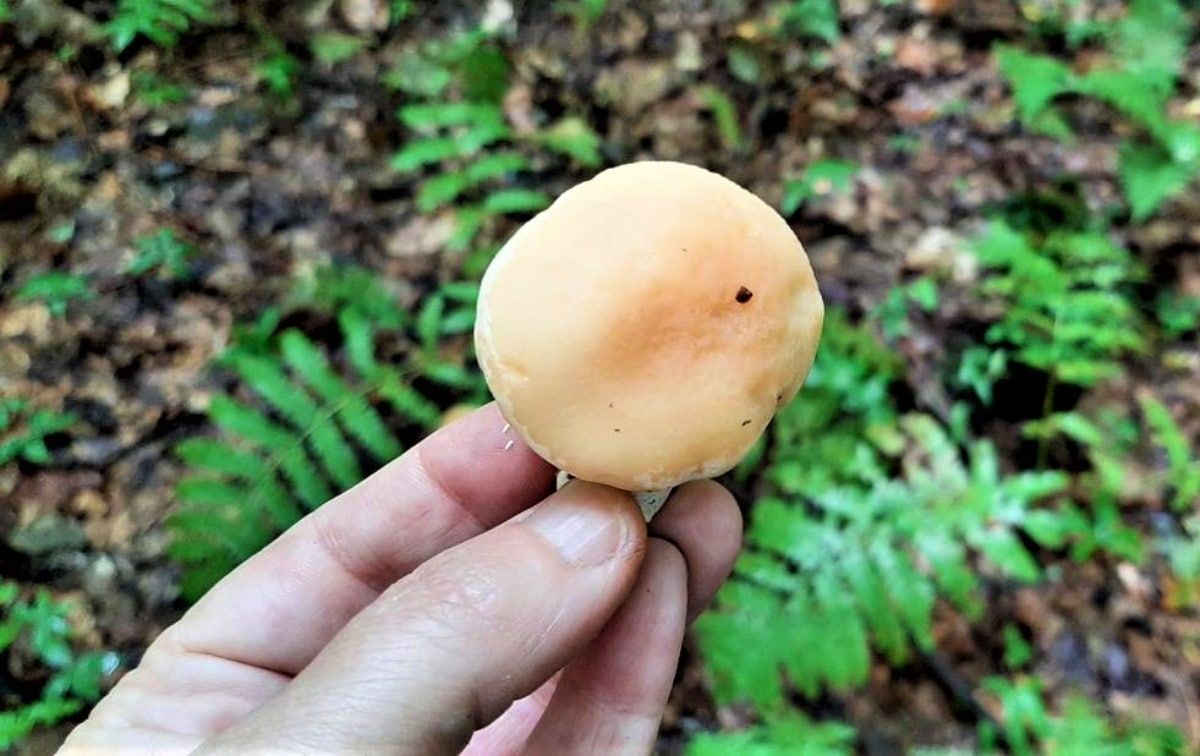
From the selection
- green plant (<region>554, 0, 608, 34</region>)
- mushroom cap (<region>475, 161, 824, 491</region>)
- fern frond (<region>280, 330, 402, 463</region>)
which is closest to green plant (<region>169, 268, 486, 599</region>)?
fern frond (<region>280, 330, 402, 463</region>)

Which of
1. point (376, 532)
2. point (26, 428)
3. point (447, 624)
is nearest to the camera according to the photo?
point (447, 624)

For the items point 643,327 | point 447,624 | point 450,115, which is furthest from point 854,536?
point 450,115

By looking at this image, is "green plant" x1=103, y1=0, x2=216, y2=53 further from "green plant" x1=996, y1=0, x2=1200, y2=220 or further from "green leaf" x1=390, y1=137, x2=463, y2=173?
"green plant" x1=996, y1=0, x2=1200, y2=220

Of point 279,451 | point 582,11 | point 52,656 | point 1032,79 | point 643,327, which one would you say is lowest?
point 1032,79

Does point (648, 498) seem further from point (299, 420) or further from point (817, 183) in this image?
point (817, 183)

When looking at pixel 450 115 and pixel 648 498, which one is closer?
pixel 648 498

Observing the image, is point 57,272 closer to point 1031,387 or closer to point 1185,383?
point 1031,387

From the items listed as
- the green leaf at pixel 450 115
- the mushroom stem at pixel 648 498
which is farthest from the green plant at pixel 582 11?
the mushroom stem at pixel 648 498

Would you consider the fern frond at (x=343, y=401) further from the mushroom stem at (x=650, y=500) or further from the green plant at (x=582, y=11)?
the green plant at (x=582, y=11)
